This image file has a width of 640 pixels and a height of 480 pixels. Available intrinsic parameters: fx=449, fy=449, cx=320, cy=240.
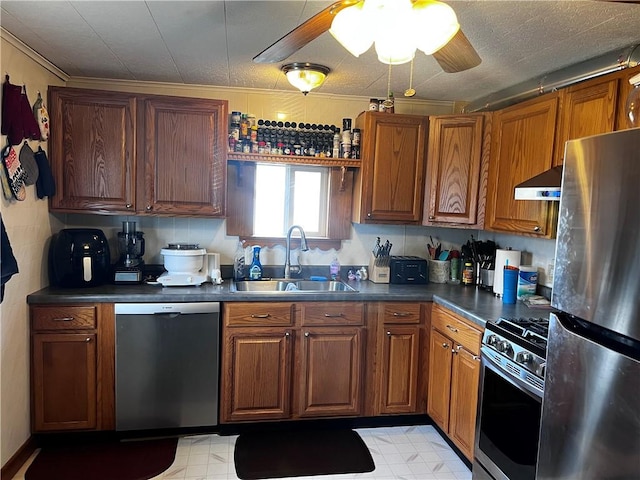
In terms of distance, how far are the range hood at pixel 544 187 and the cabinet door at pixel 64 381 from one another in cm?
243

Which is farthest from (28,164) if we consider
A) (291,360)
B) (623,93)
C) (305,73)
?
(623,93)

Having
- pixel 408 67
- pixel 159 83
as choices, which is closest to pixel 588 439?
pixel 408 67

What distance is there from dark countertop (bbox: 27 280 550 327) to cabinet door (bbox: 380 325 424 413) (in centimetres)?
22

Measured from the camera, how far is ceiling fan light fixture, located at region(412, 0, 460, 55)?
1319 millimetres

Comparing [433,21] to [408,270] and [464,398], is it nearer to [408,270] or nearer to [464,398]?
[464,398]

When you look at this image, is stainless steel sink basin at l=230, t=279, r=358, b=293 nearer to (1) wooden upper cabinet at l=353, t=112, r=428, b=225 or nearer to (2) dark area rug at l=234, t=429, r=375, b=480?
(1) wooden upper cabinet at l=353, t=112, r=428, b=225

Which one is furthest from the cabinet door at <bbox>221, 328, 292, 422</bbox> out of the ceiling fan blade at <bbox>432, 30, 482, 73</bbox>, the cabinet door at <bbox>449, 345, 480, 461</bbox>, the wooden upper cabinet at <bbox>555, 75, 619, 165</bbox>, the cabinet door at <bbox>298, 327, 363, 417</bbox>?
the wooden upper cabinet at <bbox>555, 75, 619, 165</bbox>

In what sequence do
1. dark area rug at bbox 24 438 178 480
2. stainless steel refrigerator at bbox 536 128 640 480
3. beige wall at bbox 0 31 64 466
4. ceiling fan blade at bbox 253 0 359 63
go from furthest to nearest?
dark area rug at bbox 24 438 178 480 < beige wall at bbox 0 31 64 466 < ceiling fan blade at bbox 253 0 359 63 < stainless steel refrigerator at bbox 536 128 640 480

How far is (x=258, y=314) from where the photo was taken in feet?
8.81

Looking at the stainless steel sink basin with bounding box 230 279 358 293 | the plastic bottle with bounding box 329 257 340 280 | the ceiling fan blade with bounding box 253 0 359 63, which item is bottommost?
the stainless steel sink basin with bounding box 230 279 358 293

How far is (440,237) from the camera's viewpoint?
11.5 feet

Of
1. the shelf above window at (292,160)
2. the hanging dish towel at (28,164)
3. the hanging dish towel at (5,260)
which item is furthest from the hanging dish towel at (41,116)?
the shelf above window at (292,160)

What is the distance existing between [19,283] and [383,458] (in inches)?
86.2

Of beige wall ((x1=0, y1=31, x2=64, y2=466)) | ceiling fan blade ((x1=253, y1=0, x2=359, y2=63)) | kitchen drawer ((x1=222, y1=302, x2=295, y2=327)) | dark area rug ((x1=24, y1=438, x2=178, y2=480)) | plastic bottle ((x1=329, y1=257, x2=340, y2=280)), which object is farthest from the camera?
plastic bottle ((x1=329, y1=257, x2=340, y2=280))
